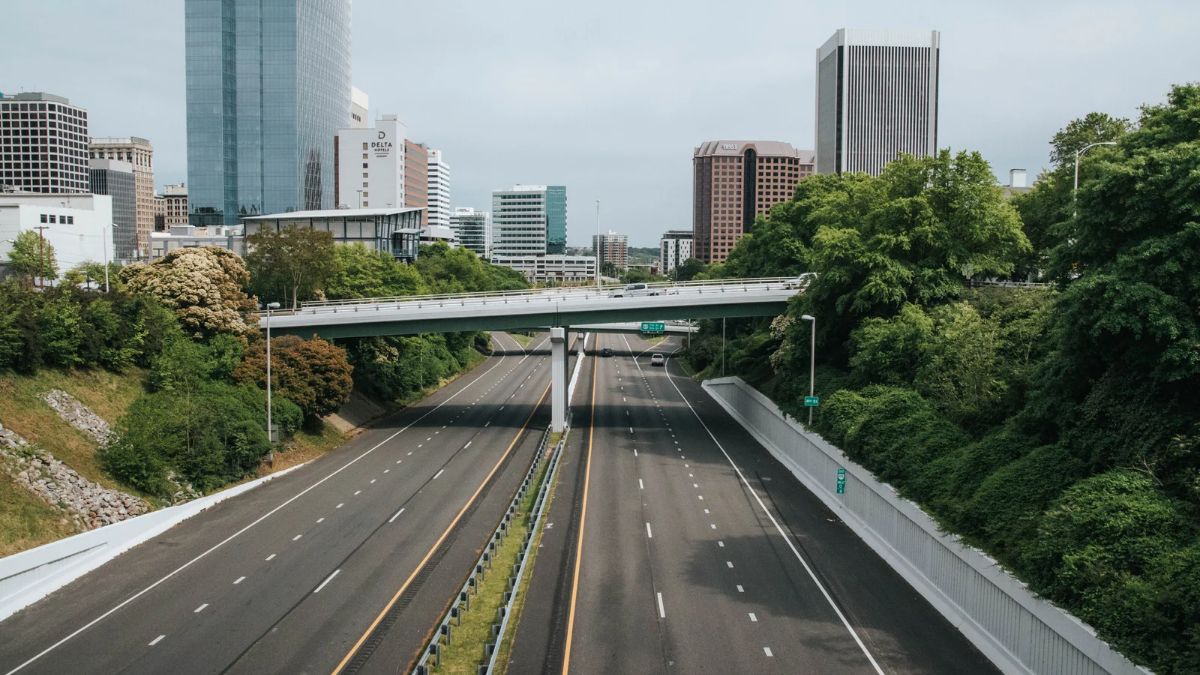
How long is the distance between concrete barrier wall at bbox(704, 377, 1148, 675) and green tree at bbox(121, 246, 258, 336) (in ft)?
119

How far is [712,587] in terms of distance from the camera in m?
29.6

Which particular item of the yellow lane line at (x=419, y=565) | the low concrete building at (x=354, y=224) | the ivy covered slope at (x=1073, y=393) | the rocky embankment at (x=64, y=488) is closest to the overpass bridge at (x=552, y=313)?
the yellow lane line at (x=419, y=565)

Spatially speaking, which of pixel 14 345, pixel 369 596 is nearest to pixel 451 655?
pixel 369 596

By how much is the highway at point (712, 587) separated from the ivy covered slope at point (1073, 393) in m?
3.34

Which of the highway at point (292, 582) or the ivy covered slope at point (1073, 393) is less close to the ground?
the ivy covered slope at point (1073, 393)

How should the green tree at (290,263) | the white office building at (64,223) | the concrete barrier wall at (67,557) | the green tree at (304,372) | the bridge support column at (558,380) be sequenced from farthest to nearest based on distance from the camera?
the white office building at (64,223), the green tree at (290,263), the bridge support column at (558,380), the green tree at (304,372), the concrete barrier wall at (67,557)

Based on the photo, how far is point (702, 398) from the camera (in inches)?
3297

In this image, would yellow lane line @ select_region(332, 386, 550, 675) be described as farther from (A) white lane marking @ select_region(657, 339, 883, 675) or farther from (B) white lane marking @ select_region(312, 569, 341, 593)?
(A) white lane marking @ select_region(657, 339, 883, 675)

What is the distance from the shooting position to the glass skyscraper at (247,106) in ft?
589

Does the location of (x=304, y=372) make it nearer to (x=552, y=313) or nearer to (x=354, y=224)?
(x=552, y=313)

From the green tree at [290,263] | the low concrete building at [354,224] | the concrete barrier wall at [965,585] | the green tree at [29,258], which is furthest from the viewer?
the low concrete building at [354,224]

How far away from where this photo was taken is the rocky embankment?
34.2m

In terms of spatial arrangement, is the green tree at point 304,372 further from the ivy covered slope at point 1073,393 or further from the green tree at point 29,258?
the green tree at point 29,258

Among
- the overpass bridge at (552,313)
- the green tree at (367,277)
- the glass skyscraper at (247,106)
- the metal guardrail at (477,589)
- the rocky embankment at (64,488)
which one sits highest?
the glass skyscraper at (247,106)
